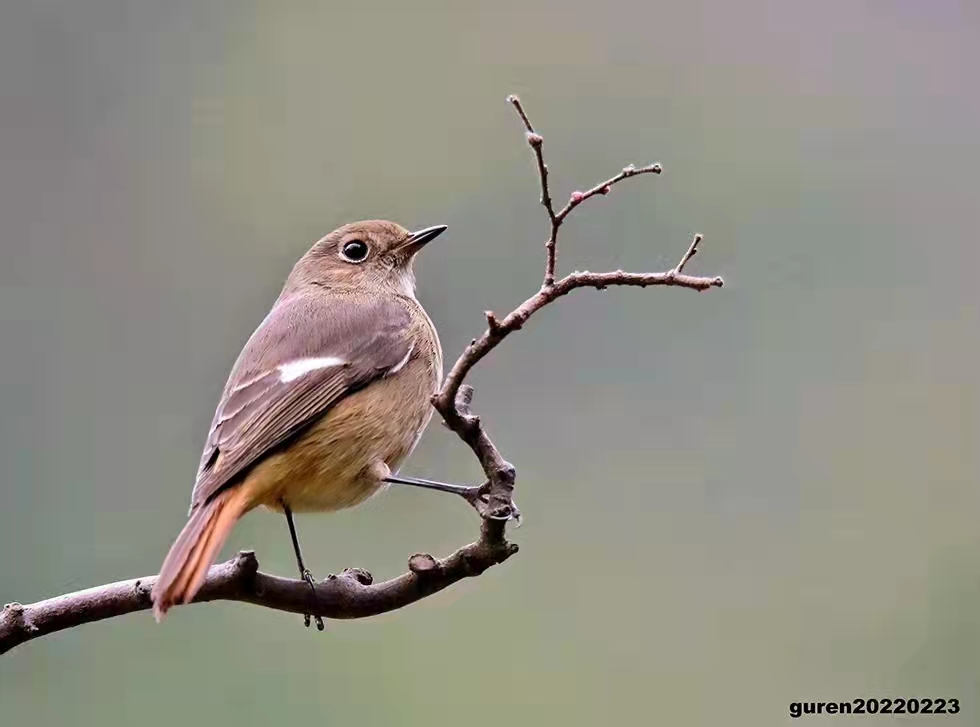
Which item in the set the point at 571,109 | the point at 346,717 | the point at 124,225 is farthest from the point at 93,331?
the point at 571,109

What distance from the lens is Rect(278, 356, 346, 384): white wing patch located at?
12.9 feet

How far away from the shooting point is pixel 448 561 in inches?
122

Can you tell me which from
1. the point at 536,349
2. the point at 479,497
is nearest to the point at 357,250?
the point at 479,497

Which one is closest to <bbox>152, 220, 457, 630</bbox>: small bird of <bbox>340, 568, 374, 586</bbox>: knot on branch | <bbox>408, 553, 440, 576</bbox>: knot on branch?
<bbox>340, 568, 374, 586</bbox>: knot on branch

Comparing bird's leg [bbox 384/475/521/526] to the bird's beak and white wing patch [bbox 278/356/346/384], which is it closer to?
white wing patch [bbox 278/356/346/384]

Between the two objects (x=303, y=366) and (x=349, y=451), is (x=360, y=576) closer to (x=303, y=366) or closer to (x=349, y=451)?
(x=349, y=451)

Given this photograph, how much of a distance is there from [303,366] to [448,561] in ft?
3.54

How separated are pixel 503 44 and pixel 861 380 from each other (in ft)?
23.3

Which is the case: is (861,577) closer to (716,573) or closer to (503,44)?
(716,573)

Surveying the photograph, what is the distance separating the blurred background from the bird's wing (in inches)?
17.0

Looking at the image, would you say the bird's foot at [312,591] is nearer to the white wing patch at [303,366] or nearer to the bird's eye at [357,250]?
the white wing patch at [303,366]

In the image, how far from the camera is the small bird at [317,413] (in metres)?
3.58

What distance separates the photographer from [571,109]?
13617 millimetres

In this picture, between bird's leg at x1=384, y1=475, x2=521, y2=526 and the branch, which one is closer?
the branch
